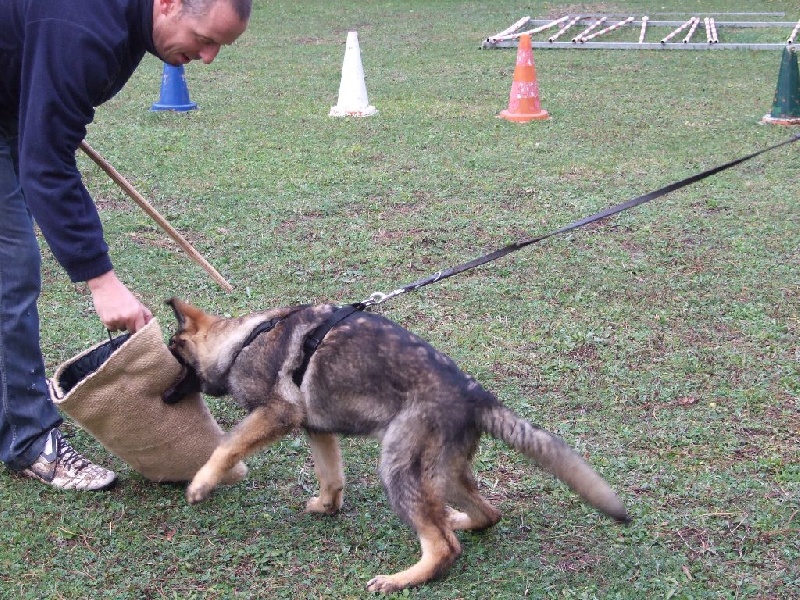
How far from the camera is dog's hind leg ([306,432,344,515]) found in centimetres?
342

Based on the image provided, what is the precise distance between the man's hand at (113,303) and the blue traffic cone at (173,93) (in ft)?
24.6

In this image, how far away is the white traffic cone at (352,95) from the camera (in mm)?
9914

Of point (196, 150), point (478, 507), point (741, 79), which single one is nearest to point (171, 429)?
point (478, 507)

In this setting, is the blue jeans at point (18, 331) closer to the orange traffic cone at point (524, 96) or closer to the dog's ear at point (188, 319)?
the dog's ear at point (188, 319)

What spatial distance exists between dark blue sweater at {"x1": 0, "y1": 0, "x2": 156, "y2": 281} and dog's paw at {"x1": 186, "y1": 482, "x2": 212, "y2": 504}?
2.74 ft

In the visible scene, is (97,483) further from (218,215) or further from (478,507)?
(218,215)

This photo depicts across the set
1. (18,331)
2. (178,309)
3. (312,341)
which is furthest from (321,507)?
(18,331)

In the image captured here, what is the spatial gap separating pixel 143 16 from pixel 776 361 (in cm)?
340

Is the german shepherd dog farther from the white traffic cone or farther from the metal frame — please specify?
the metal frame

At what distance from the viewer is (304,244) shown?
617 cm

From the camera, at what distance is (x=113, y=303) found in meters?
2.97

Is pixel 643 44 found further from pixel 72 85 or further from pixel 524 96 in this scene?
pixel 72 85

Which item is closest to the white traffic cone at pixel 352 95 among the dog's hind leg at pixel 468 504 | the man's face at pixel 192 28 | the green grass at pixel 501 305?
the green grass at pixel 501 305

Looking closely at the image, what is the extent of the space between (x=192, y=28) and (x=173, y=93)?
761 centimetres
